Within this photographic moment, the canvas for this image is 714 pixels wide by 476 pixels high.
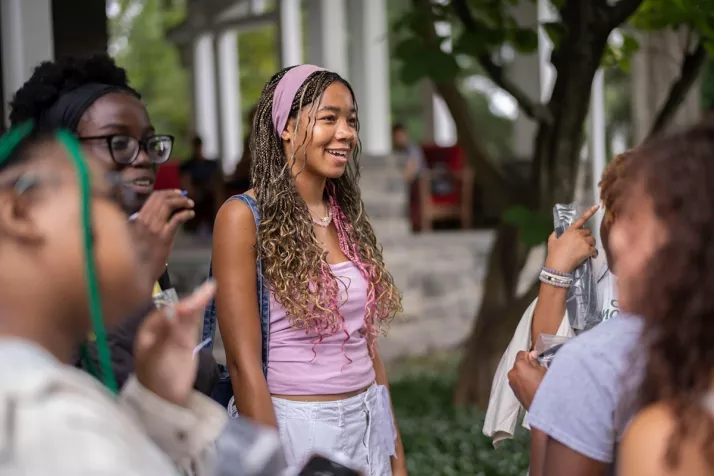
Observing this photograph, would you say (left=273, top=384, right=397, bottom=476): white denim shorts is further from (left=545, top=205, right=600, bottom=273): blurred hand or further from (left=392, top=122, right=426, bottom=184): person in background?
(left=392, top=122, right=426, bottom=184): person in background

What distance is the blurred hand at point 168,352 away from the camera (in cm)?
136

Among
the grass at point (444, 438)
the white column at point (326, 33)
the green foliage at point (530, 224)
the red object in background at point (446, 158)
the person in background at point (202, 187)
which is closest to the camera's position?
the green foliage at point (530, 224)

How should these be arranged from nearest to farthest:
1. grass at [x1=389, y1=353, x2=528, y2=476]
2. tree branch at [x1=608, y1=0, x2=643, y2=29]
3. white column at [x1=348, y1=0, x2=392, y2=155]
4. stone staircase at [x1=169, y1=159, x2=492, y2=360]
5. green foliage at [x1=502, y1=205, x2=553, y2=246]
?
tree branch at [x1=608, y1=0, x2=643, y2=29], green foliage at [x1=502, y1=205, x2=553, y2=246], grass at [x1=389, y1=353, x2=528, y2=476], stone staircase at [x1=169, y1=159, x2=492, y2=360], white column at [x1=348, y1=0, x2=392, y2=155]

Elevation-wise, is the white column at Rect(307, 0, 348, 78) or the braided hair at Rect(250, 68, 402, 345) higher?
the white column at Rect(307, 0, 348, 78)

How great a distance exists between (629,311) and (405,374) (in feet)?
23.2

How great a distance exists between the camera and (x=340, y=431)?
2.45 metres

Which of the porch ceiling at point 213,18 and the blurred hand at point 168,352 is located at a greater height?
the porch ceiling at point 213,18

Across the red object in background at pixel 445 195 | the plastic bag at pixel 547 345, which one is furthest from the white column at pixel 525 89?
the plastic bag at pixel 547 345

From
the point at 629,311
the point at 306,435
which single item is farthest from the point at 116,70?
the point at 629,311

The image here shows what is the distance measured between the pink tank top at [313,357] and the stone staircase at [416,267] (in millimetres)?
5538

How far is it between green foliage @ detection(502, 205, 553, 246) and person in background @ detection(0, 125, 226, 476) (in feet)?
12.3

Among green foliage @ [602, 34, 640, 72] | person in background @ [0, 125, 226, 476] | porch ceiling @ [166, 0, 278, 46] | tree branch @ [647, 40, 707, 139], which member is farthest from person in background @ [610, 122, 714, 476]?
porch ceiling @ [166, 0, 278, 46]

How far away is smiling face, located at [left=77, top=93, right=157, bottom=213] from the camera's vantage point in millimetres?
2410

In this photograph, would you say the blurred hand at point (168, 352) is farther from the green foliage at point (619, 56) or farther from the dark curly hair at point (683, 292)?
the green foliage at point (619, 56)
